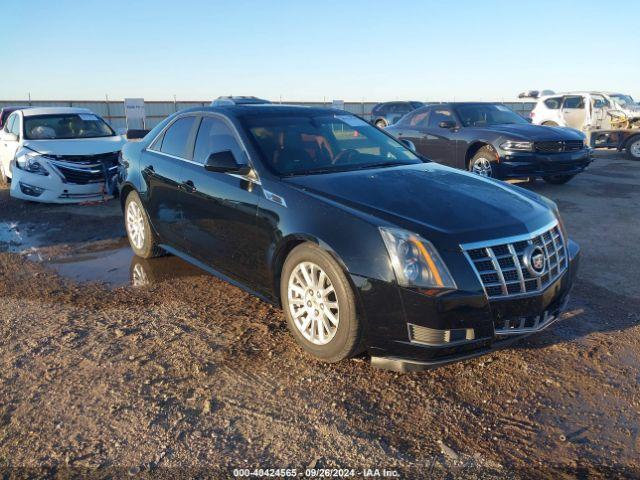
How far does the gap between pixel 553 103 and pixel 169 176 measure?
1715cm

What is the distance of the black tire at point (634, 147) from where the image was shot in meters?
15.2

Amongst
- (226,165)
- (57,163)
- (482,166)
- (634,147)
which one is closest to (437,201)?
(226,165)

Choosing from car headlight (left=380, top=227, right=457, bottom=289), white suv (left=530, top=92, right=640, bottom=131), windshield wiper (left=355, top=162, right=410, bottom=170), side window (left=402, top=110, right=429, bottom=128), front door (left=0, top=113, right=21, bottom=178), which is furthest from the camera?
white suv (left=530, top=92, right=640, bottom=131)

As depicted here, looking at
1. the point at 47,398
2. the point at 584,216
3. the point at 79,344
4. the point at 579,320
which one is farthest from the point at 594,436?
the point at 584,216

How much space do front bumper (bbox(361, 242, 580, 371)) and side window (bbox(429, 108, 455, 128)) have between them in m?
8.36

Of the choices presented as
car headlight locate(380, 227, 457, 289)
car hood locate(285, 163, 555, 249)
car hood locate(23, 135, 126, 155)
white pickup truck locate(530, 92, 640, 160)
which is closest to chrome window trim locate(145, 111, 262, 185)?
car hood locate(285, 163, 555, 249)

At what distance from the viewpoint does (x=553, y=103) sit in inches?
738

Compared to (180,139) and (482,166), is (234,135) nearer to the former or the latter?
(180,139)

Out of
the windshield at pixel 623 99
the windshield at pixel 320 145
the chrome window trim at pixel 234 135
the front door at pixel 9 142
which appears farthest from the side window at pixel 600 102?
the front door at pixel 9 142

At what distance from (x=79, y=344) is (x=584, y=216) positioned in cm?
681

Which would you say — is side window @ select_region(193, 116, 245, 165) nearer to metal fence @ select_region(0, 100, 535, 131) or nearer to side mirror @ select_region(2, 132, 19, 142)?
side mirror @ select_region(2, 132, 19, 142)

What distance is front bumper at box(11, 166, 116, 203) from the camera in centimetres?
856

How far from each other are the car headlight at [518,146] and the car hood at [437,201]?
5.81 m

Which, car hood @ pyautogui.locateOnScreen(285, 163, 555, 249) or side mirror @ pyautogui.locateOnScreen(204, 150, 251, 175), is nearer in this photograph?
car hood @ pyautogui.locateOnScreen(285, 163, 555, 249)
